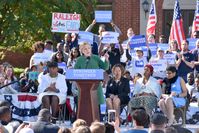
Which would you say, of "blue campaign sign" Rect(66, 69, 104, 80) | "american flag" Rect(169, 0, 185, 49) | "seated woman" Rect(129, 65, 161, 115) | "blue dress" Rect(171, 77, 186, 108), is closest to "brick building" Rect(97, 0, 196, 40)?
"american flag" Rect(169, 0, 185, 49)

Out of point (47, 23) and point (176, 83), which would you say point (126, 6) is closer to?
point (47, 23)

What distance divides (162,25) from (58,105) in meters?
14.7

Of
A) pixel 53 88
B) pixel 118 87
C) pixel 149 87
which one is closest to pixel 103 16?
pixel 118 87

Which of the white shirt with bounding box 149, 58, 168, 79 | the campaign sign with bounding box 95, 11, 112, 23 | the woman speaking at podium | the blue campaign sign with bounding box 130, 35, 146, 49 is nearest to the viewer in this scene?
the woman speaking at podium

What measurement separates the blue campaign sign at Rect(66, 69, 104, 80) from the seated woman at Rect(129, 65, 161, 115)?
5.95 feet

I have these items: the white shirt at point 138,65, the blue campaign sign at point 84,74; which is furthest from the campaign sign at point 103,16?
the blue campaign sign at point 84,74

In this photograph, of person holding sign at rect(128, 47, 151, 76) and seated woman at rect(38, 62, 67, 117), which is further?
person holding sign at rect(128, 47, 151, 76)

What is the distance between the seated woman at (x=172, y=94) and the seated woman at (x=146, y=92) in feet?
0.78

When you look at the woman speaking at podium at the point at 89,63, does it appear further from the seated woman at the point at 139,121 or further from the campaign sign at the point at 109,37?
the seated woman at the point at 139,121

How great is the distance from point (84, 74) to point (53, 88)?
2.22 meters

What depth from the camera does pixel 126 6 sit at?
30.1 metres

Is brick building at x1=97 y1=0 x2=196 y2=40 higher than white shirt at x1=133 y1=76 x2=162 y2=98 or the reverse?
higher

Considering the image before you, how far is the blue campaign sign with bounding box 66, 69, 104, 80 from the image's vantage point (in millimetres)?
14195

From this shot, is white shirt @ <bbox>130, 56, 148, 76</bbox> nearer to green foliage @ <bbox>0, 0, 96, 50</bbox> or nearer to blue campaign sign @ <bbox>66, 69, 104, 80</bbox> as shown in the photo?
blue campaign sign @ <bbox>66, 69, 104, 80</bbox>
